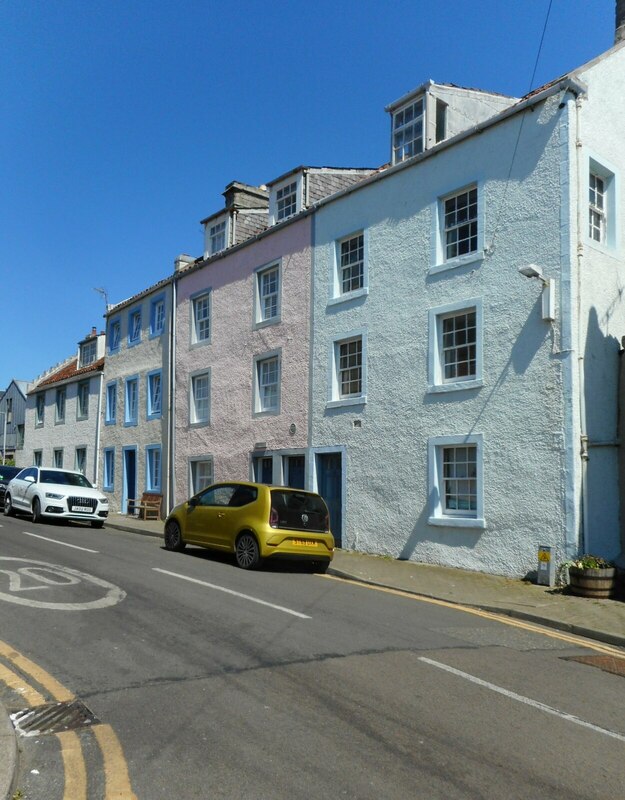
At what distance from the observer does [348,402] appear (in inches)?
713

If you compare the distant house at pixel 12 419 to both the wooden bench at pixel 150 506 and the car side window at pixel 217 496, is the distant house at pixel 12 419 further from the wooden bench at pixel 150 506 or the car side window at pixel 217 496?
the car side window at pixel 217 496

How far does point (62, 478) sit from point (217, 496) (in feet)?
30.1

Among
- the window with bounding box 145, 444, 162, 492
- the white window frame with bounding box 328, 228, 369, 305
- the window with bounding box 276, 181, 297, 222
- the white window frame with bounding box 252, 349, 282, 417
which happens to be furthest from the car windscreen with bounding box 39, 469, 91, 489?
the window with bounding box 276, 181, 297, 222

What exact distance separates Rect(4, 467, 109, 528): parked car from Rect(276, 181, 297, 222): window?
962cm

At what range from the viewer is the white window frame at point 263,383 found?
20719 mm

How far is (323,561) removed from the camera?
45.7ft

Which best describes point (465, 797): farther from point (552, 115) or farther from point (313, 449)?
point (313, 449)

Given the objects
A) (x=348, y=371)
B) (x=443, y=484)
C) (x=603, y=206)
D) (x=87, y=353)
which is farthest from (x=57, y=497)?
(x=87, y=353)

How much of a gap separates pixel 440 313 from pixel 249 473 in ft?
26.6

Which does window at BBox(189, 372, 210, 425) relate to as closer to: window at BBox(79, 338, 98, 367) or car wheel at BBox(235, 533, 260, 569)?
car wheel at BBox(235, 533, 260, 569)

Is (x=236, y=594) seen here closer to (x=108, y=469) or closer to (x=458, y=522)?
(x=458, y=522)

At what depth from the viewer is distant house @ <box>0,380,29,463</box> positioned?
48844 mm

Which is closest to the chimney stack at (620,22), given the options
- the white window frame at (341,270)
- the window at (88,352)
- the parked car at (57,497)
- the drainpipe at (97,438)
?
the white window frame at (341,270)

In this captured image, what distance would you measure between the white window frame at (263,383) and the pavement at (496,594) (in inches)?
218
